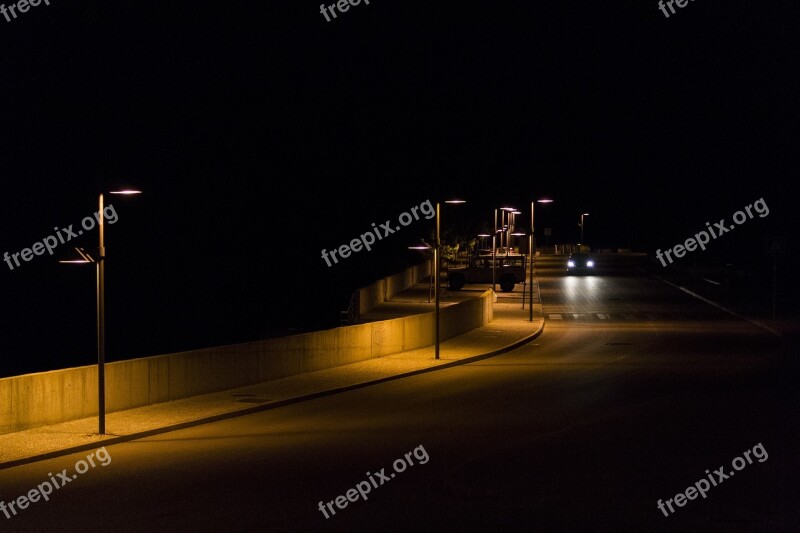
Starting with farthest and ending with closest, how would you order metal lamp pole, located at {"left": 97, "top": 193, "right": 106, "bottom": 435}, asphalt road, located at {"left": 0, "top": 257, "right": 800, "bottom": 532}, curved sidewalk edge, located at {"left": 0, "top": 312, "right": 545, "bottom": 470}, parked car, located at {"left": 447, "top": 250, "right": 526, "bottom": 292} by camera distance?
parked car, located at {"left": 447, "top": 250, "right": 526, "bottom": 292}, metal lamp pole, located at {"left": 97, "top": 193, "right": 106, "bottom": 435}, curved sidewalk edge, located at {"left": 0, "top": 312, "right": 545, "bottom": 470}, asphalt road, located at {"left": 0, "top": 257, "right": 800, "bottom": 532}

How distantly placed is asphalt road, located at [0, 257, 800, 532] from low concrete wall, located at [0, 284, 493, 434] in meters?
2.19

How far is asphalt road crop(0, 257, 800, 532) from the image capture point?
34.5 feet

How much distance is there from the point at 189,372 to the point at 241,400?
139 centimetres

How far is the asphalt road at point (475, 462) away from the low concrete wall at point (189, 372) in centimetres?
219

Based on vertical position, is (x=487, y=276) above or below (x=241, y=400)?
above

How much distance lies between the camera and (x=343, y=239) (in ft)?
311

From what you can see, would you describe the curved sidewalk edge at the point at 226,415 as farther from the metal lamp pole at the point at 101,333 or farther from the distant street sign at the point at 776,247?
the distant street sign at the point at 776,247

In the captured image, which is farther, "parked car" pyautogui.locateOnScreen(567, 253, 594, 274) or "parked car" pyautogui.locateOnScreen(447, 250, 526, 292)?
"parked car" pyautogui.locateOnScreen(567, 253, 594, 274)

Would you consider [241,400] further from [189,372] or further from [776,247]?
[776,247]

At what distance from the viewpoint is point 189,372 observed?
69.3 feet

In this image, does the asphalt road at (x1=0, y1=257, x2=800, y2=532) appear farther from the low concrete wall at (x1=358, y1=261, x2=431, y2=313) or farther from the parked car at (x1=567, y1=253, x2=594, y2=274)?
the parked car at (x1=567, y1=253, x2=594, y2=274)

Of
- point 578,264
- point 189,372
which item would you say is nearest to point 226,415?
point 189,372

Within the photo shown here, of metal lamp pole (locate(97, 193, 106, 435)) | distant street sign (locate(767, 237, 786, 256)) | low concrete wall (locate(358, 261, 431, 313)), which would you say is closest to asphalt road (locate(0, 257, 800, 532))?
metal lamp pole (locate(97, 193, 106, 435))

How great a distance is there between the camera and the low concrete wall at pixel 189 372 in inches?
672
